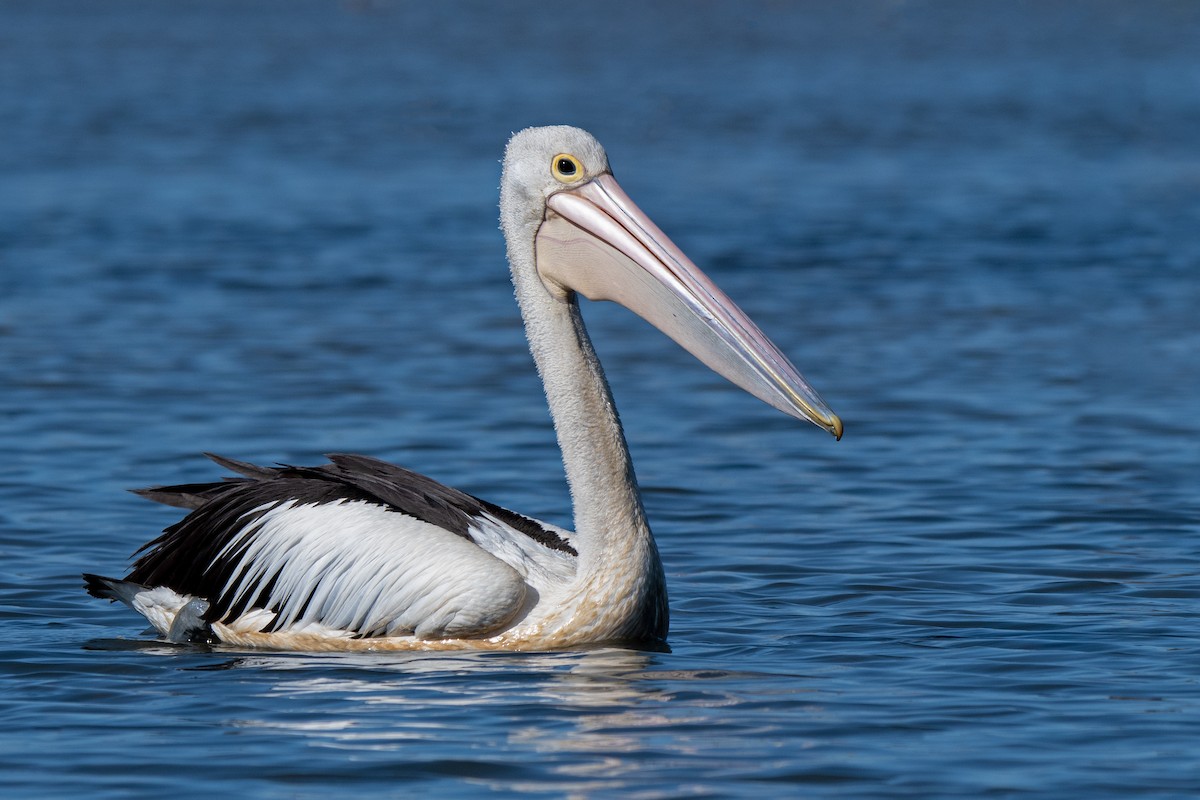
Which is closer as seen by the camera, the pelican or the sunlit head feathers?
the pelican

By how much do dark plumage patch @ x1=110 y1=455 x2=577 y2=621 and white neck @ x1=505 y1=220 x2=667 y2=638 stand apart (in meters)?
0.30

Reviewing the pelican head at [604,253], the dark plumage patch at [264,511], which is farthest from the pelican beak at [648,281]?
the dark plumage patch at [264,511]

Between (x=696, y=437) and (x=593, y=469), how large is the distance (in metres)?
3.37

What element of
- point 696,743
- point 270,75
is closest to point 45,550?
point 696,743

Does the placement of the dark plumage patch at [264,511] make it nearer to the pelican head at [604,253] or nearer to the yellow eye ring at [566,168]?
the pelican head at [604,253]

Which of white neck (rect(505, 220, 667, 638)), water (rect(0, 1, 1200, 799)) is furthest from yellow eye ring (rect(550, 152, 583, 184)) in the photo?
water (rect(0, 1, 1200, 799))

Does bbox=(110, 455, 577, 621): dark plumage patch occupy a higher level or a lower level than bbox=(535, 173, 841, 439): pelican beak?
lower

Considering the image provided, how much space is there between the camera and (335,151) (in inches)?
849

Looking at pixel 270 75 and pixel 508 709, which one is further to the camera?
pixel 270 75

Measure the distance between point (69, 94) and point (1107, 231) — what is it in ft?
59.4

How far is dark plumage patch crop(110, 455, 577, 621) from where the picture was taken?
552 cm

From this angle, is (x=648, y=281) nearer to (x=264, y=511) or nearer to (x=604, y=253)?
(x=604, y=253)

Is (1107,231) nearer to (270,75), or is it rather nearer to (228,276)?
(228,276)

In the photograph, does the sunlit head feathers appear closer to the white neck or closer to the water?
the white neck
